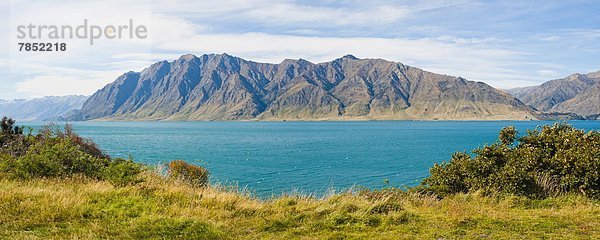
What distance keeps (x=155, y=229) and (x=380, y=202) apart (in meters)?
6.31

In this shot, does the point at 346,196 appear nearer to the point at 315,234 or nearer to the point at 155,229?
the point at 315,234

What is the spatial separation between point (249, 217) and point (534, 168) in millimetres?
12249

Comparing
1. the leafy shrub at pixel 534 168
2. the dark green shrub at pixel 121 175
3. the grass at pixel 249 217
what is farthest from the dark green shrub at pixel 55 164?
the leafy shrub at pixel 534 168

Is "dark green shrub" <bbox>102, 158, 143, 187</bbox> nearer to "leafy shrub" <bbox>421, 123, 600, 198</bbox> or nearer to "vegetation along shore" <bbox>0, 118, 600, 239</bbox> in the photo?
"vegetation along shore" <bbox>0, 118, 600, 239</bbox>

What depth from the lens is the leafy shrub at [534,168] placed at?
53.1ft

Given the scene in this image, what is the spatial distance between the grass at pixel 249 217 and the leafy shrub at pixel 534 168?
180 centimetres

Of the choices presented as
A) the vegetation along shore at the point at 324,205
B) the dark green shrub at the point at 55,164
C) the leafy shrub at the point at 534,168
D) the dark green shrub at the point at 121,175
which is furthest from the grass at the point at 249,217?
the leafy shrub at the point at 534,168

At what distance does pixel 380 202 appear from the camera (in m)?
12.8

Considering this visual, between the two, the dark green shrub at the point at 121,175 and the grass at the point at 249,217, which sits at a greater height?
the dark green shrub at the point at 121,175

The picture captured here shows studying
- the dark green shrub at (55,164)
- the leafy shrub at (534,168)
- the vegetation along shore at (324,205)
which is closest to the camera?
the vegetation along shore at (324,205)

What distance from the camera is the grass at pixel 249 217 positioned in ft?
32.7

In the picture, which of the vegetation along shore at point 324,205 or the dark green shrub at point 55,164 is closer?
the vegetation along shore at point 324,205

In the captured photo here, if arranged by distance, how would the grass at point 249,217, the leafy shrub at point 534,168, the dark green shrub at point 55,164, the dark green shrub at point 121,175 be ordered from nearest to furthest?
1. the grass at point 249,217
2. the dark green shrub at point 121,175
3. the dark green shrub at point 55,164
4. the leafy shrub at point 534,168

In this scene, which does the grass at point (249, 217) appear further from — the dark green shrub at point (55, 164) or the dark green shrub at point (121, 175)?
the dark green shrub at point (55, 164)
